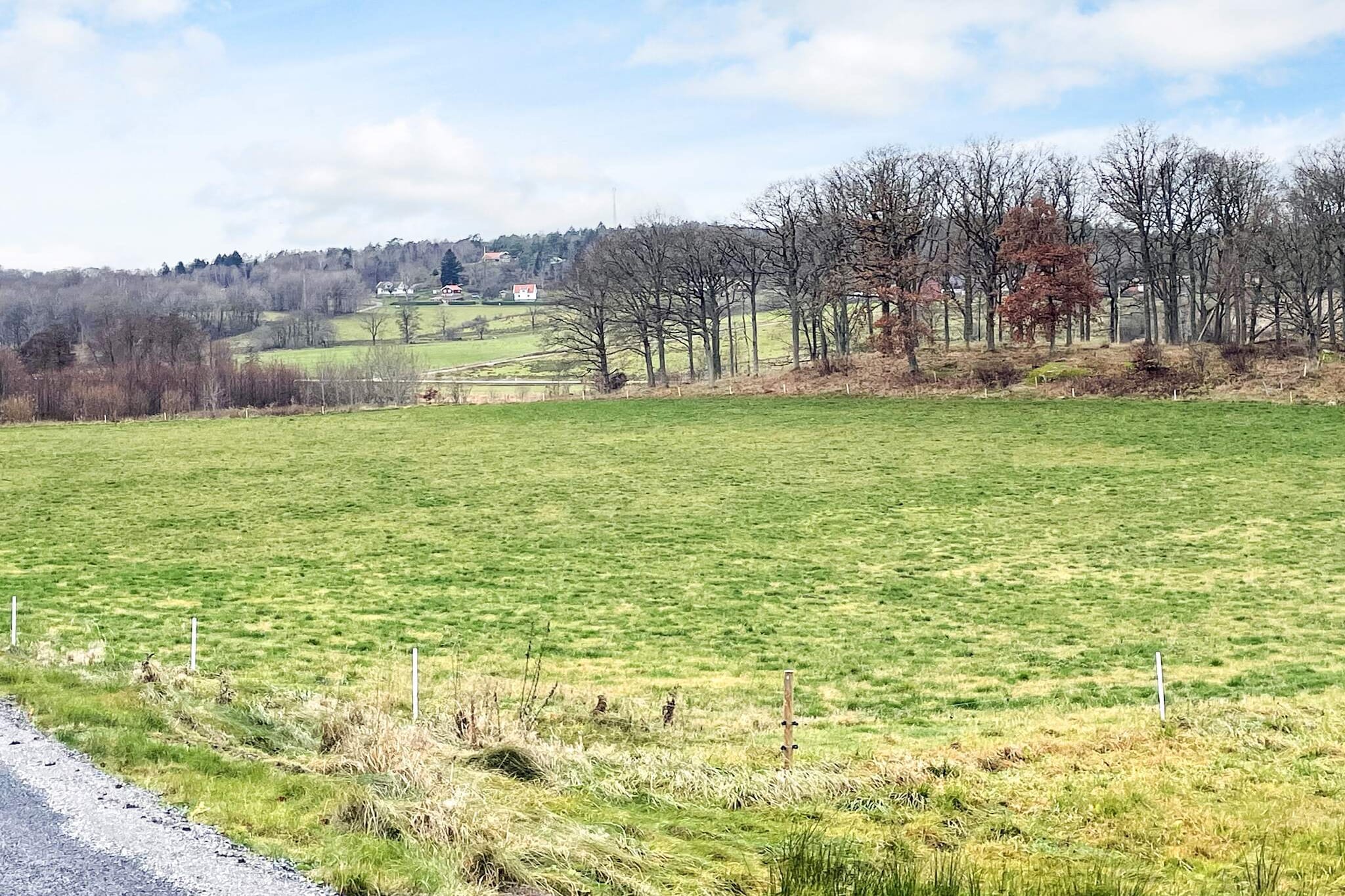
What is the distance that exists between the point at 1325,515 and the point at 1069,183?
1983 inches

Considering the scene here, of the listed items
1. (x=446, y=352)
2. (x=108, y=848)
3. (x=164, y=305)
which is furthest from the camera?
(x=164, y=305)

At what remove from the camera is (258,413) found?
7812 centimetres

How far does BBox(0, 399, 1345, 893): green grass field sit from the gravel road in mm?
384

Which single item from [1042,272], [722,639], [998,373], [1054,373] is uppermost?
[1042,272]

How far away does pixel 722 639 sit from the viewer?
22.6 metres

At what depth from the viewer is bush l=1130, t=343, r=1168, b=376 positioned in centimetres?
6053

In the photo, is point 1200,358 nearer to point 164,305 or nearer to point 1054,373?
point 1054,373

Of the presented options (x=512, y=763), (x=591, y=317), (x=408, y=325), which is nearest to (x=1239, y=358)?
(x=591, y=317)

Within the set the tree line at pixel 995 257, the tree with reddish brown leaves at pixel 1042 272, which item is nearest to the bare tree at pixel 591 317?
the tree line at pixel 995 257

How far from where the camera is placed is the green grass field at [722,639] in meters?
10.0

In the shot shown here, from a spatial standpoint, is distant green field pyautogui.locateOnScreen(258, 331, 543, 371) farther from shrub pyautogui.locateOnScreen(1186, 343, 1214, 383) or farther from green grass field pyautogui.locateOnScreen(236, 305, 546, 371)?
shrub pyautogui.locateOnScreen(1186, 343, 1214, 383)

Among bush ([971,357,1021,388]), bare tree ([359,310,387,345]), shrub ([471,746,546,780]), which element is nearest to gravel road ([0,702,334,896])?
shrub ([471,746,546,780])

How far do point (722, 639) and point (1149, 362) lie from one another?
47.1m

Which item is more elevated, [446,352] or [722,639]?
[446,352]
